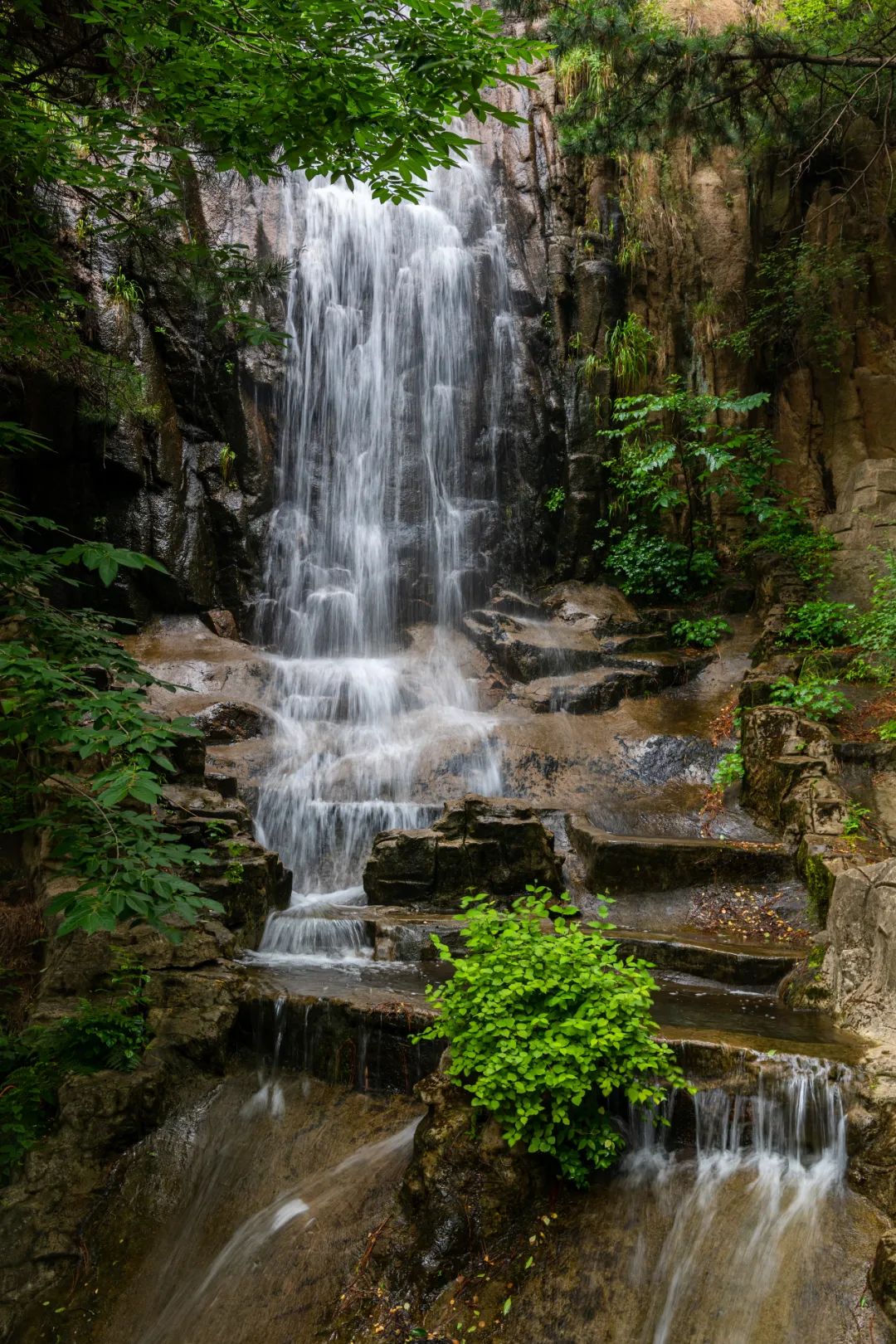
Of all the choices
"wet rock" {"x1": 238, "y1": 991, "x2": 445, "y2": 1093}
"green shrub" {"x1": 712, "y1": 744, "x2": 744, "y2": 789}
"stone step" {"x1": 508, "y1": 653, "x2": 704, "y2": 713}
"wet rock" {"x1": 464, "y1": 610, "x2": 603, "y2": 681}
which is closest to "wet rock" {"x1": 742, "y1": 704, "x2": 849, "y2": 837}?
"green shrub" {"x1": 712, "y1": 744, "x2": 744, "y2": 789}

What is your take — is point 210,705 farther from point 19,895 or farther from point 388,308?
point 388,308

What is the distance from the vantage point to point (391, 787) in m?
10.2

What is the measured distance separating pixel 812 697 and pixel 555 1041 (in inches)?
254

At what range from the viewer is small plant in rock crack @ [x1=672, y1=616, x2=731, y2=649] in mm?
12656

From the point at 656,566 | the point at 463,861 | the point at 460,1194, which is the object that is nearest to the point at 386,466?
the point at 656,566

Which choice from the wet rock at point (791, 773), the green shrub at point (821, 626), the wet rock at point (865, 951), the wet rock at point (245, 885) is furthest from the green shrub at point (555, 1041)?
the green shrub at point (821, 626)

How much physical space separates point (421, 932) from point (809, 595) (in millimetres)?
7907

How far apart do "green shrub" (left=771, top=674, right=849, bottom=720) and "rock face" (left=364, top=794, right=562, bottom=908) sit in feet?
10.3

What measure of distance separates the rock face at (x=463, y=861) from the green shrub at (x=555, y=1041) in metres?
3.59

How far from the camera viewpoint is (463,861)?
25.0ft

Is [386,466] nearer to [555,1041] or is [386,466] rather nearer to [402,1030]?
[402,1030]

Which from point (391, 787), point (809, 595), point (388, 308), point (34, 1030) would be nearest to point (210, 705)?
point (391, 787)

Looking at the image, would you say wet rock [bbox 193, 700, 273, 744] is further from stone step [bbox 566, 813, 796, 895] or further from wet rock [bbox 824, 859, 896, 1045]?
wet rock [bbox 824, 859, 896, 1045]

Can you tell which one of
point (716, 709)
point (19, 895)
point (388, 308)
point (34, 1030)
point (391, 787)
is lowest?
point (34, 1030)
